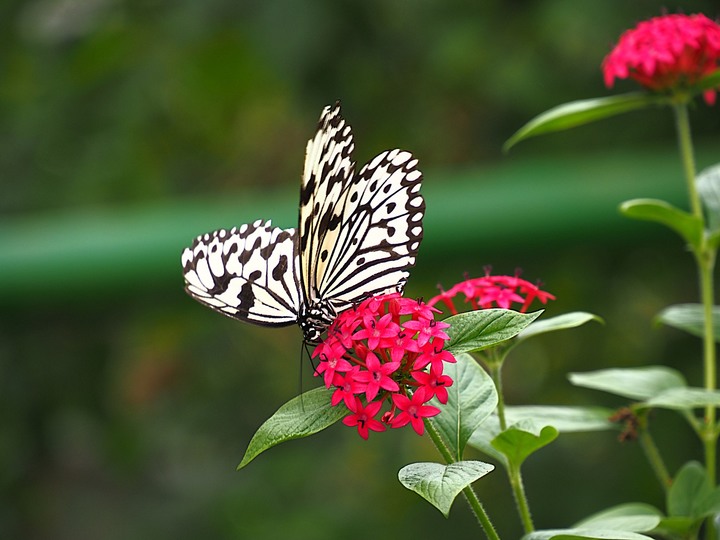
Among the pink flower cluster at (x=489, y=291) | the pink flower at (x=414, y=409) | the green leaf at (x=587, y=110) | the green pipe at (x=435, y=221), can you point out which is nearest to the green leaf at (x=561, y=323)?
the pink flower cluster at (x=489, y=291)

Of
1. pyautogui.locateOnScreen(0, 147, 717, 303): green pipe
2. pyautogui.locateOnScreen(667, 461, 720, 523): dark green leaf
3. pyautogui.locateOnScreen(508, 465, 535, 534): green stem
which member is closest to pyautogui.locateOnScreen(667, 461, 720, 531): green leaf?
pyautogui.locateOnScreen(667, 461, 720, 523): dark green leaf

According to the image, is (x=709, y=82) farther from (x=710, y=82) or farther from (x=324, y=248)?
(x=324, y=248)

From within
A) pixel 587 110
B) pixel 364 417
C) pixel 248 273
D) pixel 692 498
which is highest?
pixel 587 110

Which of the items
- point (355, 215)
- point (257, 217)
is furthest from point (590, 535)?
point (257, 217)

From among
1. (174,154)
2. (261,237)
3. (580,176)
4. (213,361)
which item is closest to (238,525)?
(213,361)

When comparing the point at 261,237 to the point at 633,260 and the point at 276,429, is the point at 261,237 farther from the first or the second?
the point at 633,260

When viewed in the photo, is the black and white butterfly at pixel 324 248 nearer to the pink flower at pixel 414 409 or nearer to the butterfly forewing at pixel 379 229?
the butterfly forewing at pixel 379 229

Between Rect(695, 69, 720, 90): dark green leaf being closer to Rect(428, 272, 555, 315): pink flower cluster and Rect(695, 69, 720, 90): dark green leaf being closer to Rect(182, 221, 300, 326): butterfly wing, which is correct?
Rect(428, 272, 555, 315): pink flower cluster
